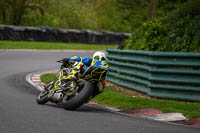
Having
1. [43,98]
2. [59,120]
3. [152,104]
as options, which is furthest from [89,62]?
[59,120]

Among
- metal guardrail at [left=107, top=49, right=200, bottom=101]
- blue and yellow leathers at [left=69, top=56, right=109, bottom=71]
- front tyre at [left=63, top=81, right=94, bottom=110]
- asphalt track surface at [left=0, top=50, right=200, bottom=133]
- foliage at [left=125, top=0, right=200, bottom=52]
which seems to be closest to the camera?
asphalt track surface at [left=0, top=50, right=200, bottom=133]

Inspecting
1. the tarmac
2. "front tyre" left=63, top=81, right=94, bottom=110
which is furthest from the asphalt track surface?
the tarmac

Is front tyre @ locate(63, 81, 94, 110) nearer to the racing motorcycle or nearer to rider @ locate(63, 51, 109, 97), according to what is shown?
the racing motorcycle

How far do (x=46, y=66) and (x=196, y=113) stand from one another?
10911mm

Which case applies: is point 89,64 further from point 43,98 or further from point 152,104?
point 152,104

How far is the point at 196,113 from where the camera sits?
8562mm

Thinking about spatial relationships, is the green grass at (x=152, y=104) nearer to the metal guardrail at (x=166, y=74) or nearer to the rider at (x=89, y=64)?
the metal guardrail at (x=166, y=74)

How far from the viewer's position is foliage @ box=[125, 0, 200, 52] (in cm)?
1241

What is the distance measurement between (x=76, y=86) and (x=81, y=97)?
35 cm

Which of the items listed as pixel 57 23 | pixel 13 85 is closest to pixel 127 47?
pixel 13 85

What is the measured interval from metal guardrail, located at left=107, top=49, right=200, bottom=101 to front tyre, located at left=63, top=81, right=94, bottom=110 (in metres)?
2.84

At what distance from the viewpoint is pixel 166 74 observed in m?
10.7

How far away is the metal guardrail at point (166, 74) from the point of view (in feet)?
33.6

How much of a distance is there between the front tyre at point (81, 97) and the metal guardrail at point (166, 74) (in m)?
2.84
